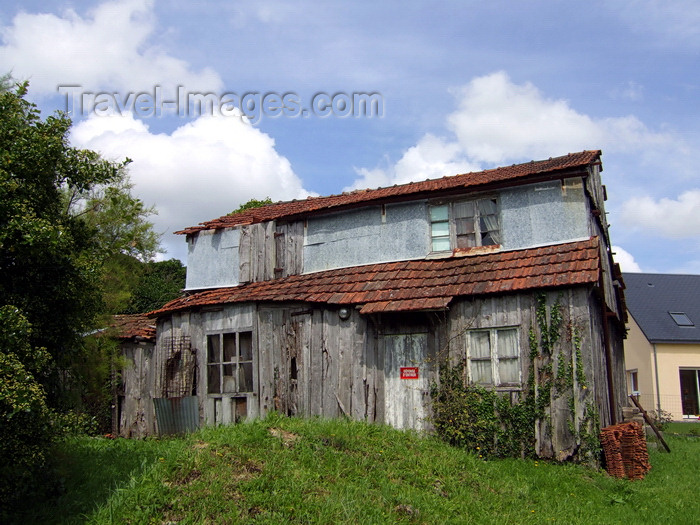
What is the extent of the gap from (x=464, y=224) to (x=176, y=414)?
8543 mm

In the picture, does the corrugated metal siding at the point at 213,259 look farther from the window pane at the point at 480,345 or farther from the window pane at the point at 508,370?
the window pane at the point at 508,370

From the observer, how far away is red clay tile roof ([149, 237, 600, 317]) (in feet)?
39.1

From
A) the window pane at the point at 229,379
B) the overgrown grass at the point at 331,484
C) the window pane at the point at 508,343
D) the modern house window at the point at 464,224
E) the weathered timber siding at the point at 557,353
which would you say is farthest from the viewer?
the window pane at the point at 229,379

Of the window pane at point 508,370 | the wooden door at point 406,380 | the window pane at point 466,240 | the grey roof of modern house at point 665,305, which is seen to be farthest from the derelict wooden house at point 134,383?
the grey roof of modern house at point 665,305

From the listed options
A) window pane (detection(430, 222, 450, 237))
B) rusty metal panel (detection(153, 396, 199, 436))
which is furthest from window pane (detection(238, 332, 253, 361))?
window pane (detection(430, 222, 450, 237))

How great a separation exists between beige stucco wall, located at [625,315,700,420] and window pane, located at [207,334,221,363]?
700 inches

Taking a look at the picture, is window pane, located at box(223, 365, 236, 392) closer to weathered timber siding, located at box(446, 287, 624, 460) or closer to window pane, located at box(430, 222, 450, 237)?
weathered timber siding, located at box(446, 287, 624, 460)

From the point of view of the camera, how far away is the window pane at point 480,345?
40.1ft

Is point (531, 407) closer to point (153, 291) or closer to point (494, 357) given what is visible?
point (494, 357)

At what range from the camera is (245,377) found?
48.6 ft

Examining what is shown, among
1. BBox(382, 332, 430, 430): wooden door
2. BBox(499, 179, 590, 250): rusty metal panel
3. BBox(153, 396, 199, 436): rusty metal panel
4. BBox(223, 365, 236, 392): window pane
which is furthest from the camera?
BBox(153, 396, 199, 436): rusty metal panel

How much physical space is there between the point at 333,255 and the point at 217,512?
9.21 m

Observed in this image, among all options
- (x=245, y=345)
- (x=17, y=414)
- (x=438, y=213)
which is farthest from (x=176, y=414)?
(x=17, y=414)

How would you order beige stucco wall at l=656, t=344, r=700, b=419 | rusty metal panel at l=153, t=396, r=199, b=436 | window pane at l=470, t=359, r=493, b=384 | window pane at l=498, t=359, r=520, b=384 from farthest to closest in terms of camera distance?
beige stucco wall at l=656, t=344, r=700, b=419 < rusty metal panel at l=153, t=396, r=199, b=436 < window pane at l=470, t=359, r=493, b=384 < window pane at l=498, t=359, r=520, b=384
